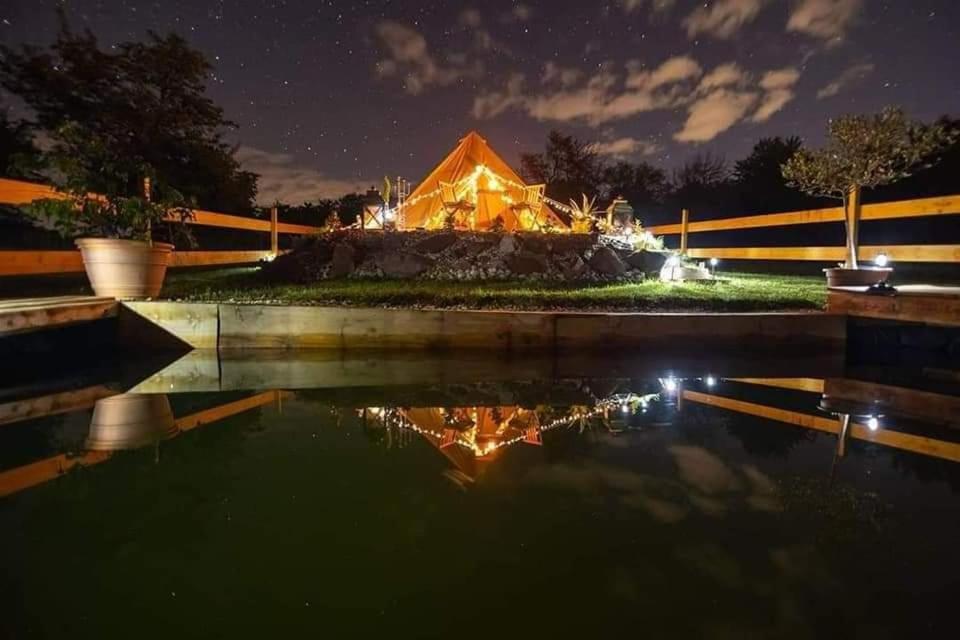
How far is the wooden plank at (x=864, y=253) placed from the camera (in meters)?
6.56

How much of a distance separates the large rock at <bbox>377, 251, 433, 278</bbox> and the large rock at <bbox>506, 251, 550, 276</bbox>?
52.2 inches

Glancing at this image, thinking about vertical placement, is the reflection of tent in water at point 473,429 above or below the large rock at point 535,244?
below

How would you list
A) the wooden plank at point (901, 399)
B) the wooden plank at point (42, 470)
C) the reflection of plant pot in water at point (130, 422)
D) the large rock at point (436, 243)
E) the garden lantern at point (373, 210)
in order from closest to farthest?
the wooden plank at point (42, 470) → the reflection of plant pot in water at point (130, 422) → the wooden plank at point (901, 399) → the large rock at point (436, 243) → the garden lantern at point (373, 210)

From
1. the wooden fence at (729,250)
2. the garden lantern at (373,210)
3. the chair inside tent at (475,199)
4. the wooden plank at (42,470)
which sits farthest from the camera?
the chair inside tent at (475,199)

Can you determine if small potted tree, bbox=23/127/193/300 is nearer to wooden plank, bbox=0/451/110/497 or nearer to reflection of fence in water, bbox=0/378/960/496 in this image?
reflection of fence in water, bbox=0/378/960/496

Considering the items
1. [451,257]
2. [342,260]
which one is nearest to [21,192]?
[342,260]

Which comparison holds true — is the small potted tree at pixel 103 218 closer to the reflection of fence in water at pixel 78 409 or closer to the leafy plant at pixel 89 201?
the leafy plant at pixel 89 201

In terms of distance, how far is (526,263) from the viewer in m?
8.82

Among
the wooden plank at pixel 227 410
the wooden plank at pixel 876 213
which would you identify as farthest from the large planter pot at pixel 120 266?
the wooden plank at pixel 876 213

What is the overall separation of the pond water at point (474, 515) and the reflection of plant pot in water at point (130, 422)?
23mm

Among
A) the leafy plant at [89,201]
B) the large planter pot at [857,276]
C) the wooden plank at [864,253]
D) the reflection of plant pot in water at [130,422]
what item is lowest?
the reflection of plant pot in water at [130,422]

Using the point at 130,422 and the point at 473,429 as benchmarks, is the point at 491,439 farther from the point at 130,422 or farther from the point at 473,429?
the point at 130,422

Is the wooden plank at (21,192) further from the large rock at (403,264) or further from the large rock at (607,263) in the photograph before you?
the large rock at (607,263)

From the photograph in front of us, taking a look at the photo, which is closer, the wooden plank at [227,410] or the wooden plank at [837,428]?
the wooden plank at [837,428]
